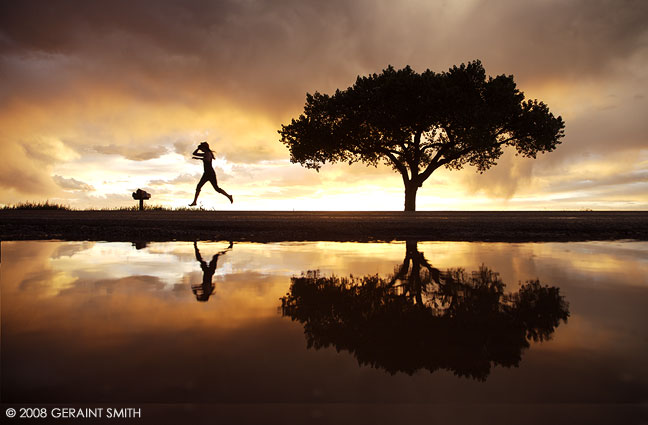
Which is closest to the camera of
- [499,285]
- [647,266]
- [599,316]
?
[599,316]

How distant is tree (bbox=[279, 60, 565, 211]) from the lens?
90.7 feet

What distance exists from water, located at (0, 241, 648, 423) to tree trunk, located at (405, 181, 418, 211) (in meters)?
27.0

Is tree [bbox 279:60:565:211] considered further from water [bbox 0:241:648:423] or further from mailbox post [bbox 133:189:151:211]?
water [bbox 0:241:648:423]

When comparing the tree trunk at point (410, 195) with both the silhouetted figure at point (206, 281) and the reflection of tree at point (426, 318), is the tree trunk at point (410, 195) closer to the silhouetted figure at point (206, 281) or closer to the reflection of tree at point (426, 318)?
the silhouetted figure at point (206, 281)

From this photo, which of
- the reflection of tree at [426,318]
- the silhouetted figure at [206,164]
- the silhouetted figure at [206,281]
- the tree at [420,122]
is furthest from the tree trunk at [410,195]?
the reflection of tree at [426,318]

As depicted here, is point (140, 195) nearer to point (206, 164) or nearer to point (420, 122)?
point (206, 164)

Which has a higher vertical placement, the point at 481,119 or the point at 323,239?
the point at 481,119

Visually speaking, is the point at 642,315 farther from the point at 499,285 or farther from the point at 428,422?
the point at 428,422

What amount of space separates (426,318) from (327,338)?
34.2 inches

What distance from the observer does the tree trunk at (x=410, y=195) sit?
3222 centimetres

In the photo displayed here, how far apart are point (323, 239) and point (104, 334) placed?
6.87 metres

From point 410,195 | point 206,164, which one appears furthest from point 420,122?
point 206,164

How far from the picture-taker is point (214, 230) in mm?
11469

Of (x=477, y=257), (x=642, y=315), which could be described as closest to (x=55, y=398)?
(x=642, y=315)
